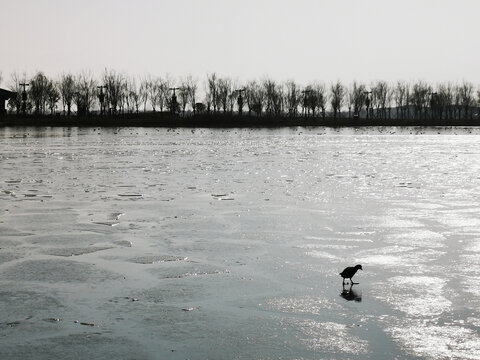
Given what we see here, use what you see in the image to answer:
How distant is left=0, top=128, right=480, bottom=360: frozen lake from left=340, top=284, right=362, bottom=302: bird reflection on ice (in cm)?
2

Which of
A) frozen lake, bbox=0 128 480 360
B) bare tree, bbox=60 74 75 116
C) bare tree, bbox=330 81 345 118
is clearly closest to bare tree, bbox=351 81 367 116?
bare tree, bbox=330 81 345 118

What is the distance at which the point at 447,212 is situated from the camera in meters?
12.1

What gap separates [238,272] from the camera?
764cm

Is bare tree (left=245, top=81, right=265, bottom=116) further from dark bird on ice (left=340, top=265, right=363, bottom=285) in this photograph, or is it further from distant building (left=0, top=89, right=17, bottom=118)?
dark bird on ice (left=340, top=265, right=363, bottom=285)

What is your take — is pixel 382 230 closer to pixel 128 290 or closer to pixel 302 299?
pixel 302 299

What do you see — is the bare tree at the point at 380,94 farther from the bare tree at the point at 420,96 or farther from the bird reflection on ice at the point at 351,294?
the bird reflection on ice at the point at 351,294

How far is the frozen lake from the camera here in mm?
5227

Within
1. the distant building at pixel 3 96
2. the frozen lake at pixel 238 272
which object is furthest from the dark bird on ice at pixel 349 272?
the distant building at pixel 3 96

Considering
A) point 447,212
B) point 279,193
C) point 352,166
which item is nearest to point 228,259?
point 447,212

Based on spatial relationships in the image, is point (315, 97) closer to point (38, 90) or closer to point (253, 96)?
point (253, 96)

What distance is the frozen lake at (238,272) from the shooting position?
17.1ft

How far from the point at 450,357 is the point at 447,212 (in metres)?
7.64

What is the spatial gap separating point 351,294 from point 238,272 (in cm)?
151

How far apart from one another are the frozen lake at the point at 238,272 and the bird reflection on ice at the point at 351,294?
0.02 m
